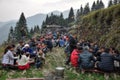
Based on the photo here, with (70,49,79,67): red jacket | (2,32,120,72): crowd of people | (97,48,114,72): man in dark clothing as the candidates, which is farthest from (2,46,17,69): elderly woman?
(97,48,114,72): man in dark clothing

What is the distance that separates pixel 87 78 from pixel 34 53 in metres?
5.63

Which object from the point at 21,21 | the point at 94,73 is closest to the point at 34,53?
the point at 94,73

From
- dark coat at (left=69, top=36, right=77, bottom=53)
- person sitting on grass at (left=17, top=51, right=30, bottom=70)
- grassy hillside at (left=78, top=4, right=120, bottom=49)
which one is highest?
grassy hillside at (left=78, top=4, right=120, bottom=49)

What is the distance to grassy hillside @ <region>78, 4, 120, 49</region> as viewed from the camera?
67.4ft

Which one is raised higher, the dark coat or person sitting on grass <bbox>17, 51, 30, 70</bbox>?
the dark coat

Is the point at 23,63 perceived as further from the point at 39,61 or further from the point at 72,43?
the point at 72,43

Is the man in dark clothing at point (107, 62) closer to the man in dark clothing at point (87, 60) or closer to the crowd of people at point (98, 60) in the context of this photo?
the crowd of people at point (98, 60)

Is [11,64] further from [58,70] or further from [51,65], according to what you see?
[58,70]

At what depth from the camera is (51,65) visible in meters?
17.6

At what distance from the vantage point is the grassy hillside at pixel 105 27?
20.5 meters

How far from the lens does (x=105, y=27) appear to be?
79.1 ft

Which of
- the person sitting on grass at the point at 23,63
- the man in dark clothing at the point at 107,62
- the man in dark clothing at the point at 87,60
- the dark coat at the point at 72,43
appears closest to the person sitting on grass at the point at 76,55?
the man in dark clothing at the point at 87,60

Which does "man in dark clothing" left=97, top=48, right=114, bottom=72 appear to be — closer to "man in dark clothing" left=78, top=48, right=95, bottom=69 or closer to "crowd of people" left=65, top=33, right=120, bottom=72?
"crowd of people" left=65, top=33, right=120, bottom=72

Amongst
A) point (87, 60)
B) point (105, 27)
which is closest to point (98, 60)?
point (87, 60)
